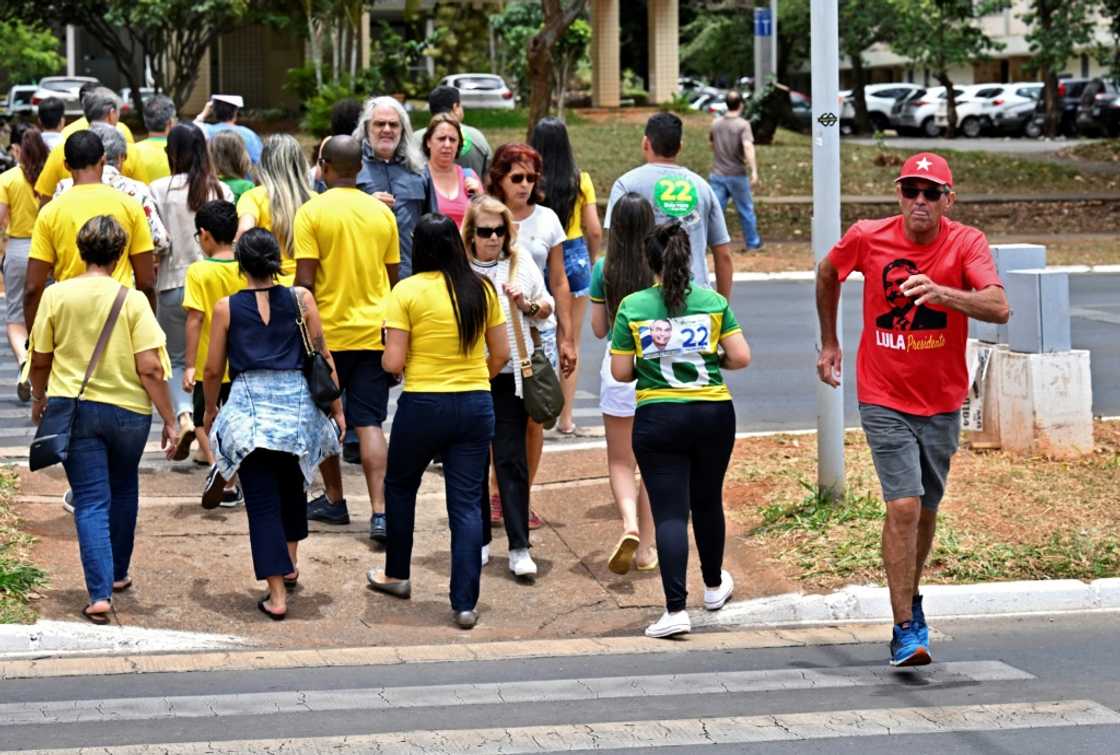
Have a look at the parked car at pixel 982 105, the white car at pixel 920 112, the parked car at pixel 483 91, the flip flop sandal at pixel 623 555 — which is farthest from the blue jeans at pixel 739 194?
the white car at pixel 920 112

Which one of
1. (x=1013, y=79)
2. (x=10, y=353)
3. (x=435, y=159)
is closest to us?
(x=435, y=159)

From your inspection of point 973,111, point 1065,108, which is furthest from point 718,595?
point 973,111

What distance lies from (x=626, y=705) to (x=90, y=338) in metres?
2.89

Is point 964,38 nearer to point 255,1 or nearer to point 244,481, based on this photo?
point 255,1

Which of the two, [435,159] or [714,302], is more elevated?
[435,159]

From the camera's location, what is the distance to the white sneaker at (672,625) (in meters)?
7.36

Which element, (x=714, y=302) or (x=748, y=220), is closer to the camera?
(x=714, y=302)

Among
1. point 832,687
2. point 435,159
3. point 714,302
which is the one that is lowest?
point 832,687

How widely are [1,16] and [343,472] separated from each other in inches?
1516

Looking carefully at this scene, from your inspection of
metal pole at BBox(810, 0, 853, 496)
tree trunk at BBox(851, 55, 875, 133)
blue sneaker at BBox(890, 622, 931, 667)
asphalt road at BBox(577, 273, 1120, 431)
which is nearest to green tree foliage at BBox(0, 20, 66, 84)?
tree trunk at BBox(851, 55, 875, 133)

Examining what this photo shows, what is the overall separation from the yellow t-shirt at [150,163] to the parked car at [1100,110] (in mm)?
42511

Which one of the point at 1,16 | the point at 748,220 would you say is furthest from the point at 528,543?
the point at 1,16

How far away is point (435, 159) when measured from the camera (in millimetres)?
9578

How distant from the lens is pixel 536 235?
9008 mm
